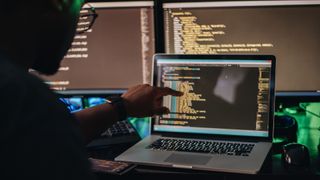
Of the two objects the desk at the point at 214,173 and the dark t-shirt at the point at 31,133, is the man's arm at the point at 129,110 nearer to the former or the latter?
the desk at the point at 214,173

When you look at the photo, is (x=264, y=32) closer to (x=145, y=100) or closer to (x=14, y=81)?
(x=145, y=100)

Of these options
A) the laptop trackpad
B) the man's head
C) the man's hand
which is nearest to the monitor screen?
the man's hand

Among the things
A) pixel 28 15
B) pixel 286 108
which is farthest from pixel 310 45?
pixel 28 15

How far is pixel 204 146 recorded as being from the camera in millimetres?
1441

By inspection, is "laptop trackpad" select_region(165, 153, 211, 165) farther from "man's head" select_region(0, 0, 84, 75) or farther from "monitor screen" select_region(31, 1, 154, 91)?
"man's head" select_region(0, 0, 84, 75)

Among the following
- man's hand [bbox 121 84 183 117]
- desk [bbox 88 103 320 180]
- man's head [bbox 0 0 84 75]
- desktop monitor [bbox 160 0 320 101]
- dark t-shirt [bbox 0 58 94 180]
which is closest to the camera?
dark t-shirt [bbox 0 58 94 180]

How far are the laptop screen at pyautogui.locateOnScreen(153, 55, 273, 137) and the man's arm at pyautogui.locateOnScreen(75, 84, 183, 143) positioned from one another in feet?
0.26

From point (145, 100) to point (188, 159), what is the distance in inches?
8.1

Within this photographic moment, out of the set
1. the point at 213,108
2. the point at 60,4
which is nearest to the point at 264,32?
the point at 213,108

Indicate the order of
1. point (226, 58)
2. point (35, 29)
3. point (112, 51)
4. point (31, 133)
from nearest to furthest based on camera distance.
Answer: point (31, 133) → point (35, 29) → point (226, 58) → point (112, 51)

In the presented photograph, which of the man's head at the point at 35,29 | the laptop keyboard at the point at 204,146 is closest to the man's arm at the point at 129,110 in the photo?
the laptop keyboard at the point at 204,146

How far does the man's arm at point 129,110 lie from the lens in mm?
1320

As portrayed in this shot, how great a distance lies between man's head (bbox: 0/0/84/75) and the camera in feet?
2.23

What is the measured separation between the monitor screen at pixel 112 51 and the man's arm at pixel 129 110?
0.25 meters
